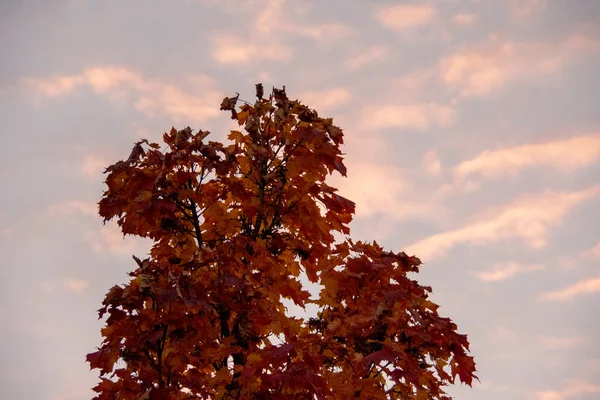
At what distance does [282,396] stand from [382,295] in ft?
7.81

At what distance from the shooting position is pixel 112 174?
1112 cm

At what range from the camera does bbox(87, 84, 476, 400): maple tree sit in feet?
30.2

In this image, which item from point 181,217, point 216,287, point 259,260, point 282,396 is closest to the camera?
point 282,396

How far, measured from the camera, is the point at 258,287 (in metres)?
10.8

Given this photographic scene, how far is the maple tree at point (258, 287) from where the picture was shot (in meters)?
9.22

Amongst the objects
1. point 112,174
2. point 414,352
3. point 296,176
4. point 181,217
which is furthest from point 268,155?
point 414,352

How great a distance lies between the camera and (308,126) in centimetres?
1146

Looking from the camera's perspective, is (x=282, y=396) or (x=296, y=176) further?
(x=296, y=176)

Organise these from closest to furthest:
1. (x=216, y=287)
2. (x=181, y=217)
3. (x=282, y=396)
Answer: (x=282, y=396) < (x=216, y=287) < (x=181, y=217)

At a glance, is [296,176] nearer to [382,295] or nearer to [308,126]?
[308,126]

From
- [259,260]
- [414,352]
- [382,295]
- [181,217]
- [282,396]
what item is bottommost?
[282,396]

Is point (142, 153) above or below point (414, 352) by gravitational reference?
above

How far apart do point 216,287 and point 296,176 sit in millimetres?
2569

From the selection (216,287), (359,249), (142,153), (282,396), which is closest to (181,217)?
(142,153)
